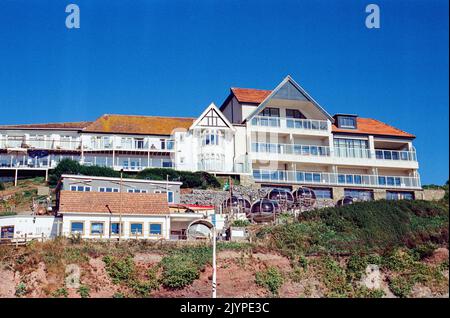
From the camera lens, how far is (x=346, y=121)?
63781 millimetres

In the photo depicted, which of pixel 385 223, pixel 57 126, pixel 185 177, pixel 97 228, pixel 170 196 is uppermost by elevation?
pixel 57 126

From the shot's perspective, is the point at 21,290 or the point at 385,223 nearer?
the point at 21,290

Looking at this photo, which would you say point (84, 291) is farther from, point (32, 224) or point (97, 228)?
point (32, 224)

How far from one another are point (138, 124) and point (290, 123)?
46.0 ft

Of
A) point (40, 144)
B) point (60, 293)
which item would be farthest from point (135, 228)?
point (40, 144)

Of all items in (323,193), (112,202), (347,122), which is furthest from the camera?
(347,122)

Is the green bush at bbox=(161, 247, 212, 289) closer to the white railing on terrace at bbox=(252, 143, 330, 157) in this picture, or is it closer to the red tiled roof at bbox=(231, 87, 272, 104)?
the white railing on terrace at bbox=(252, 143, 330, 157)

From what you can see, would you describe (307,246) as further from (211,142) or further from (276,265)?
(211,142)

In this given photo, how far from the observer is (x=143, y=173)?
54750mm

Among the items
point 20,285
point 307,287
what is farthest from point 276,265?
point 20,285

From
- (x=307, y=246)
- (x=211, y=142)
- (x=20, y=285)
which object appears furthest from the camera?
(x=211, y=142)

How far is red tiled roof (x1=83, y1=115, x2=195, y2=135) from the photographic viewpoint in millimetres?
60438

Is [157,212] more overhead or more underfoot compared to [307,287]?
more overhead
